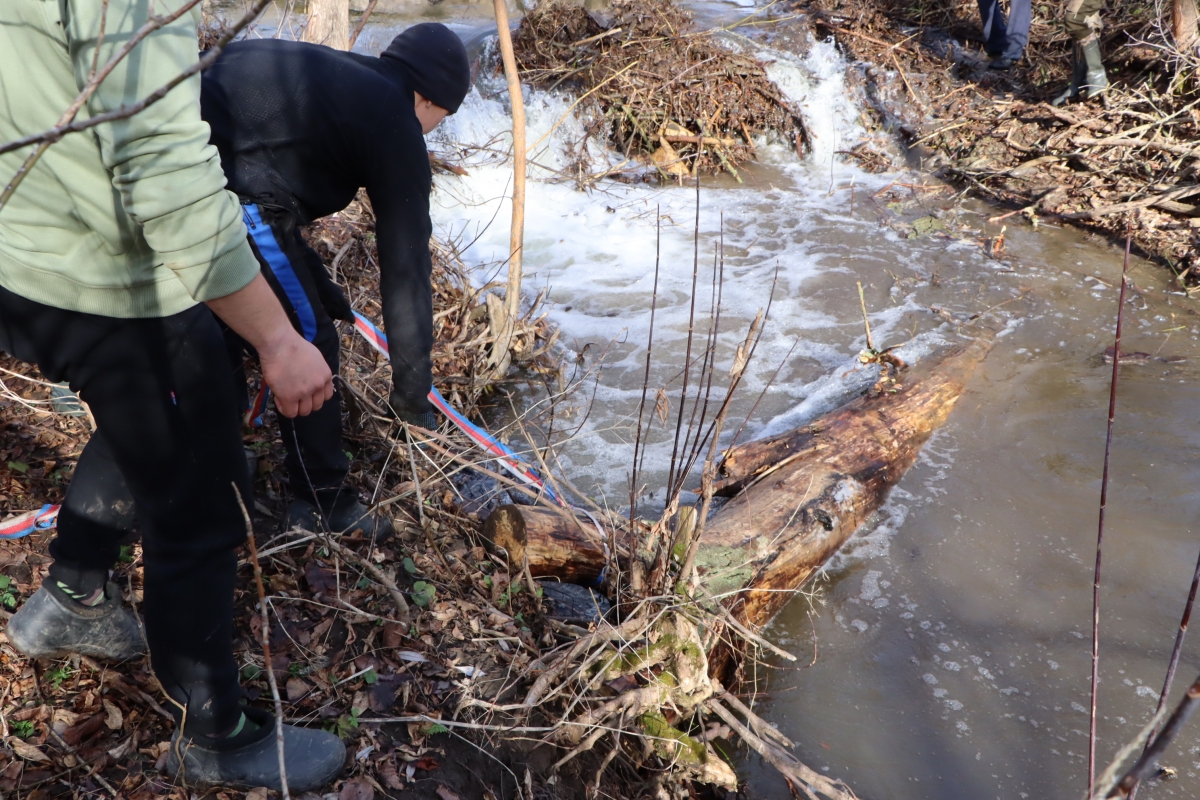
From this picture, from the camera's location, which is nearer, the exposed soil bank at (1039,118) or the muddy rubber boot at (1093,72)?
the exposed soil bank at (1039,118)

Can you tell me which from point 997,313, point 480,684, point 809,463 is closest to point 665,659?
point 480,684

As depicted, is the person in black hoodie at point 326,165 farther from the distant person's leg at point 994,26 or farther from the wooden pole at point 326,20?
the distant person's leg at point 994,26

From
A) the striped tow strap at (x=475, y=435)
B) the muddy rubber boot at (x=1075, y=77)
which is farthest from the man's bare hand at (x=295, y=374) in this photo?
the muddy rubber boot at (x=1075, y=77)

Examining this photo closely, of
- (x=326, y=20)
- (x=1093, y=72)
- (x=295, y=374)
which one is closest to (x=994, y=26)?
(x=1093, y=72)

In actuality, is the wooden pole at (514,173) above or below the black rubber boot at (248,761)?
above

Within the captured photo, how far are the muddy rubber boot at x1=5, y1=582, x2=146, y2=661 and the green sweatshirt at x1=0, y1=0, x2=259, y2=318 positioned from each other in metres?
0.93

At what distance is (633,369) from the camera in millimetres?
5480

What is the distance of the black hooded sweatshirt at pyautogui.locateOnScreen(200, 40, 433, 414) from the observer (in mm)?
2293

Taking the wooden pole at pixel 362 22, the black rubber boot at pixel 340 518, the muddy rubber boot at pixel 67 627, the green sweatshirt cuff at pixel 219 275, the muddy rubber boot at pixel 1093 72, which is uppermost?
the wooden pole at pixel 362 22

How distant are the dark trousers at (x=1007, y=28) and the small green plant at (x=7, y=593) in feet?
33.9

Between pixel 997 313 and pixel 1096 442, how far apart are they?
6.01 ft

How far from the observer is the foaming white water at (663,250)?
16.6 ft

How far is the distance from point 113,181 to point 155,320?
11.1 inches

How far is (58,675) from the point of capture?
6.93 ft
